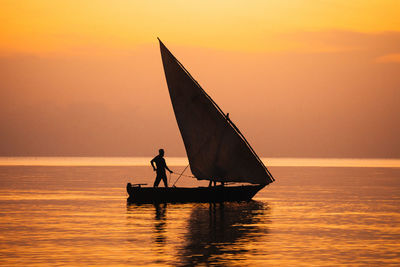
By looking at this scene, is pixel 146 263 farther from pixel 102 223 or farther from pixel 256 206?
pixel 256 206

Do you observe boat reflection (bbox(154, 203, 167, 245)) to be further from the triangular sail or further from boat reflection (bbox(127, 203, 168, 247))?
the triangular sail

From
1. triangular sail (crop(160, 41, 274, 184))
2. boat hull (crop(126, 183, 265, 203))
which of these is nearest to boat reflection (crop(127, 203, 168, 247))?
boat hull (crop(126, 183, 265, 203))

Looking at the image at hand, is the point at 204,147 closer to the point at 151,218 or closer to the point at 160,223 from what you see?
the point at 151,218

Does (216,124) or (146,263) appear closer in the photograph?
(146,263)

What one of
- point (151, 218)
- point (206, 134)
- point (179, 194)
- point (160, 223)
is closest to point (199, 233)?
point (160, 223)

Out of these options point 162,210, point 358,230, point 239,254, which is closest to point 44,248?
point 239,254

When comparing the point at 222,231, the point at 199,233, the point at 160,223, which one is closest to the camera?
the point at 199,233

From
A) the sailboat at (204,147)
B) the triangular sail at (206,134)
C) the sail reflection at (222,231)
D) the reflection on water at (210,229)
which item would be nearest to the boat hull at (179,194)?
the sailboat at (204,147)

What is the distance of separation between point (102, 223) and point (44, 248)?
27.0 feet

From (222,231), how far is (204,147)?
48.8ft

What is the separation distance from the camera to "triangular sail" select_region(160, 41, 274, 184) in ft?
144

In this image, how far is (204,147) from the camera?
44.4 meters

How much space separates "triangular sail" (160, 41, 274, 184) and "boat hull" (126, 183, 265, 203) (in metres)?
1.34

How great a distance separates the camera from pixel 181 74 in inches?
1736
